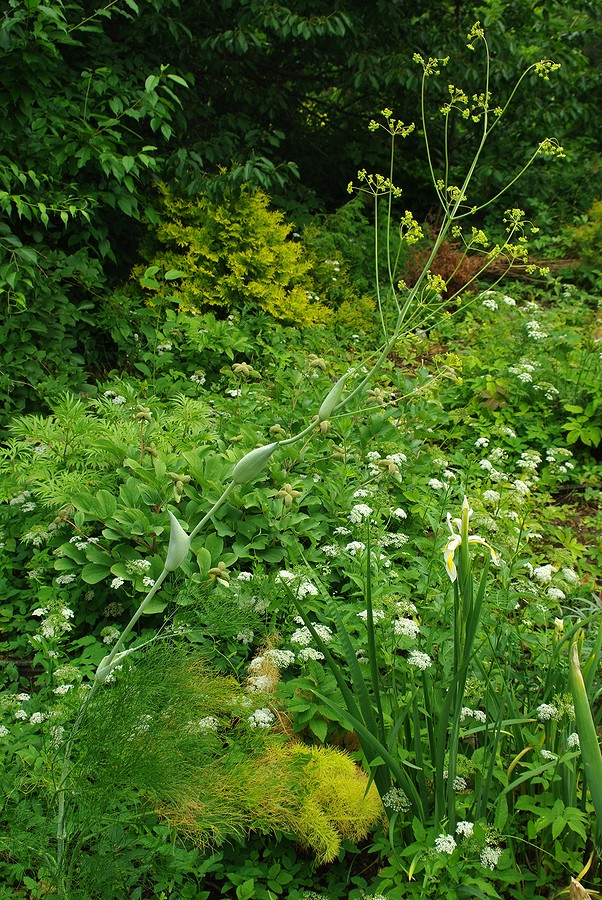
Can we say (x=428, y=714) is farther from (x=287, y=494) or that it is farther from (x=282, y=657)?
(x=287, y=494)

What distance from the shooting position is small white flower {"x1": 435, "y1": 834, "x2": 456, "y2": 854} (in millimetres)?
1481

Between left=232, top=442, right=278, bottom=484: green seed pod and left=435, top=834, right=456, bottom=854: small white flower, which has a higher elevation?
left=232, top=442, right=278, bottom=484: green seed pod

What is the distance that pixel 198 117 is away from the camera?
5406 millimetres

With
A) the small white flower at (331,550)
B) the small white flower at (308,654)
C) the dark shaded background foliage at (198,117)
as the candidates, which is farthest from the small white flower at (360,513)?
the dark shaded background foliage at (198,117)

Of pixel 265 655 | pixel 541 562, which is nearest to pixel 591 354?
pixel 541 562

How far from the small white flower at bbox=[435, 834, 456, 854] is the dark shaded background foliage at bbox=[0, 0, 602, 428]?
2.85 metres

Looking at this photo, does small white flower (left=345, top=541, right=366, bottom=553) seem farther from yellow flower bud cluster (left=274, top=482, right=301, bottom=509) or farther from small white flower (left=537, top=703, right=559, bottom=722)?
small white flower (left=537, top=703, right=559, bottom=722)

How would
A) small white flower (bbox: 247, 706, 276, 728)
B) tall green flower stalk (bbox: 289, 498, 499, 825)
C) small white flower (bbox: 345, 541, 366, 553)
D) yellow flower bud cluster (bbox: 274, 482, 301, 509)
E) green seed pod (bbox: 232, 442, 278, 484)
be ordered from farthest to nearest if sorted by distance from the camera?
1. yellow flower bud cluster (bbox: 274, 482, 301, 509)
2. small white flower (bbox: 345, 541, 366, 553)
3. small white flower (bbox: 247, 706, 276, 728)
4. tall green flower stalk (bbox: 289, 498, 499, 825)
5. green seed pod (bbox: 232, 442, 278, 484)

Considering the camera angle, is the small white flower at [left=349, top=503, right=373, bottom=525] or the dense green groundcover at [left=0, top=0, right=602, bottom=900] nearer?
the dense green groundcover at [left=0, top=0, right=602, bottom=900]

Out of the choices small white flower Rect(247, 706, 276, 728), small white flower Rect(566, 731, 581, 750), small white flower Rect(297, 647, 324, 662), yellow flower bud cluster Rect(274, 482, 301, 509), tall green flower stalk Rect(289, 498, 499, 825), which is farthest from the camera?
yellow flower bud cluster Rect(274, 482, 301, 509)

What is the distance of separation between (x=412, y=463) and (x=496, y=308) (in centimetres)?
257

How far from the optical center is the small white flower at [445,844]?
1.48 meters

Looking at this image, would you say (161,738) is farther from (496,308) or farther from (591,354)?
(496,308)

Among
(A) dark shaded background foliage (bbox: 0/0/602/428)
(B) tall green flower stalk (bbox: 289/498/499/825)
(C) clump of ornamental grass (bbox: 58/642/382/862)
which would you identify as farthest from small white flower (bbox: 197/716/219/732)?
(A) dark shaded background foliage (bbox: 0/0/602/428)
